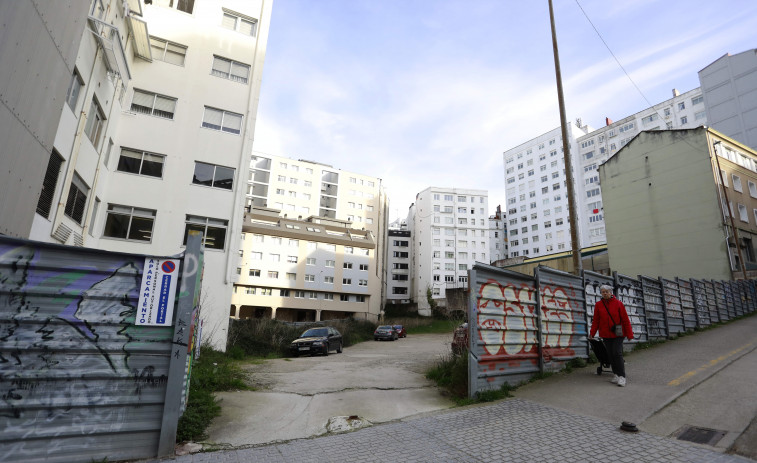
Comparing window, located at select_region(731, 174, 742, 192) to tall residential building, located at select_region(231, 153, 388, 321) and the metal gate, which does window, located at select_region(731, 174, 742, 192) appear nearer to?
the metal gate

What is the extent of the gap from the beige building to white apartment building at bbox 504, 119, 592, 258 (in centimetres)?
4574

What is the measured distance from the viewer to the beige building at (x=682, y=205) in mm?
24406

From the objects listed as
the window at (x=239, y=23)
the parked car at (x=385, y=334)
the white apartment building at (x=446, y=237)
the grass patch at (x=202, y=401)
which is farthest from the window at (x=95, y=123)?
the white apartment building at (x=446, y=237)

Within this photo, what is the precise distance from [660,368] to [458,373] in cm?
443

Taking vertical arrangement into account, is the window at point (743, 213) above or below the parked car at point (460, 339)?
above

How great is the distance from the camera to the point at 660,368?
26.0 feet

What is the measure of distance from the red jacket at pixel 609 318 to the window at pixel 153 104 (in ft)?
58.0

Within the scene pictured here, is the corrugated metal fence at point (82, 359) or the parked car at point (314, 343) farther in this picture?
the parked car at point (314, 343)

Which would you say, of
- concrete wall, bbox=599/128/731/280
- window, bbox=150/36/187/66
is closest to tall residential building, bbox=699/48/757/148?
concrete wall, bbox=599/128/731/280

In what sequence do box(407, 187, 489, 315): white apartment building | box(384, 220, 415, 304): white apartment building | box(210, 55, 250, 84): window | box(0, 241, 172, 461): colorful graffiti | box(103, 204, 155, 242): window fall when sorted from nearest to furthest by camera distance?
box(0, 241, 172, 461): colorful graffiti → box(103, 204, 155, 242): window → box(210, 55, 250, 84): window → box(407, 187, 489, 315): white apartment building → box(384, 220, 415, 304): white apartment building

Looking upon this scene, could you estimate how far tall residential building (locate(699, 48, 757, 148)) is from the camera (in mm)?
33344

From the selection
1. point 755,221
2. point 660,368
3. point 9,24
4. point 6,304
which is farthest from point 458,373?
point 755,221

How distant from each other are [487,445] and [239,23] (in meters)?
21.1

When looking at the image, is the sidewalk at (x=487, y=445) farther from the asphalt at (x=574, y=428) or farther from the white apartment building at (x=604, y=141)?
the white apartment building at (x=604, y=141)
